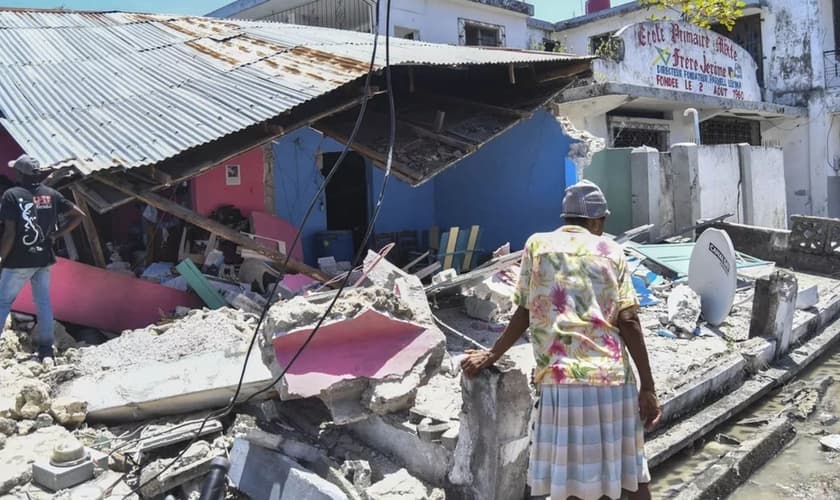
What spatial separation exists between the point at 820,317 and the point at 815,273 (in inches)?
133

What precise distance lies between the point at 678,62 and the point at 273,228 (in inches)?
389

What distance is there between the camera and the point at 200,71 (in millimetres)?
7574

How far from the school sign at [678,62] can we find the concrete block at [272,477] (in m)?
10.1

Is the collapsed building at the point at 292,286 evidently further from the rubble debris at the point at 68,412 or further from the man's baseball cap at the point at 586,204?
the man's baseball cap at the point at 586,204

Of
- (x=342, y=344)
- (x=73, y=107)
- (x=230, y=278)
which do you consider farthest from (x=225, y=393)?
(x=73, y=107)

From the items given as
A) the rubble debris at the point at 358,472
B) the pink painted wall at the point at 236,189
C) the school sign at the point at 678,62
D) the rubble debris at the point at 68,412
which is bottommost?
the rubble debris at the point at 358,472

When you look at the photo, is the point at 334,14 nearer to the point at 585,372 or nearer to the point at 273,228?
the point at 273,228

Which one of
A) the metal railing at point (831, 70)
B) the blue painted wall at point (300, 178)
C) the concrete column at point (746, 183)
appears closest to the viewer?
the blue painted wall at point (300, 178)

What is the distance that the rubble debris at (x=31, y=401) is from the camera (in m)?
4.30

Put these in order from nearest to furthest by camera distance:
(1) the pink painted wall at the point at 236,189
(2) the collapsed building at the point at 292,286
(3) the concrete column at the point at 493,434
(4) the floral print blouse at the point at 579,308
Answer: (4) the floral print blouse at the point at 579,308 < (3) the concrete column at the point at 493,434 < (2) the collapsed building at the point at 292,286 < (1) the pink painted wall at the point at 236,189

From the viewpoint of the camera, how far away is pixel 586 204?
2.83 m

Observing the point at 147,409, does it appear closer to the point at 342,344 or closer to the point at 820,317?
the point at 342,344

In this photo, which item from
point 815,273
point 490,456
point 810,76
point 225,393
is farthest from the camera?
point 810,76

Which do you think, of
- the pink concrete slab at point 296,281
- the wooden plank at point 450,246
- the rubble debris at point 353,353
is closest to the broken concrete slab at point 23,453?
the rubble debris at point 353,353
